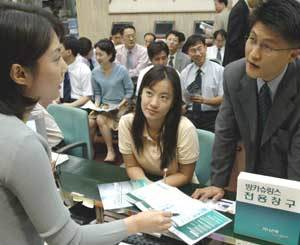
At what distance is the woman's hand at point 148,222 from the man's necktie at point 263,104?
1.90 ft

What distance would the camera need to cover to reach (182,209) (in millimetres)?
1257

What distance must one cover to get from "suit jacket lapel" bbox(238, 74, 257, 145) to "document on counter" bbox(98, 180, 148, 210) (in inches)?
20.1

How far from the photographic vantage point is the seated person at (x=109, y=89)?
367cm

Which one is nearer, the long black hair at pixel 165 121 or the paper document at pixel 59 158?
the long black hair at pixel 165 121

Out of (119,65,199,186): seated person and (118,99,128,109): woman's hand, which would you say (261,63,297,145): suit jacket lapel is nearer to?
(119,65,199,186): seated person

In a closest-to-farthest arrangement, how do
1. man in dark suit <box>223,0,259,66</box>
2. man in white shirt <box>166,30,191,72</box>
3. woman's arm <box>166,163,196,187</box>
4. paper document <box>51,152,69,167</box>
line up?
woman's arm <box>166,163,196,187</box> < paper document <box>51,152,69,167</box> < man in dark suit <box>223,0,259,66</box> < man in white shirt <box>166,30,191,72</box>

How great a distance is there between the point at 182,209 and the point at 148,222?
274mm

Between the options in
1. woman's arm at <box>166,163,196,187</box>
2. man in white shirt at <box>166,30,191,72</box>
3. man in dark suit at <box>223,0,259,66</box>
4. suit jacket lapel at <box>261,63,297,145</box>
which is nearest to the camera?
suit jacket lapel at <box>261,63,297,145</box>

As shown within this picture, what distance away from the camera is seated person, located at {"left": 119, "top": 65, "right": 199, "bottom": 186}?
5.44ft

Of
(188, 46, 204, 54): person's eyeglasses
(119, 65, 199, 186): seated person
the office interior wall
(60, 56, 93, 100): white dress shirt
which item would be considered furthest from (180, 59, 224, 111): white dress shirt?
the office interior wall

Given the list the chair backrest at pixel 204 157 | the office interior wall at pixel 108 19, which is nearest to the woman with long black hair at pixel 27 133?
the chair backrest at pixel 204 157

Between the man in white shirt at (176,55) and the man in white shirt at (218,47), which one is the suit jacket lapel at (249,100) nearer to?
the man in white shirt at (176,55)

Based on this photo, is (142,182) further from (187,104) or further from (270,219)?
(187,104)

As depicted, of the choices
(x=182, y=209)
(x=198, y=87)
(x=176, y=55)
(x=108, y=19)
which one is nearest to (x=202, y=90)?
(x=198, y=87)
